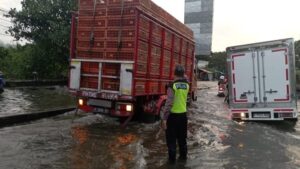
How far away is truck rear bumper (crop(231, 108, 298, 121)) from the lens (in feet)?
40.5

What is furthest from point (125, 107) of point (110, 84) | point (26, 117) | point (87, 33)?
point (26, 117)

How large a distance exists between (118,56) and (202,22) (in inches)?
1854

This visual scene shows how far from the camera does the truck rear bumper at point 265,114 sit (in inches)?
487

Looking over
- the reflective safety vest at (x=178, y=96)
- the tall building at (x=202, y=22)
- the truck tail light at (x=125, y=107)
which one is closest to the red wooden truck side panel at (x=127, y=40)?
the truck tail light at (x=125, y=107)

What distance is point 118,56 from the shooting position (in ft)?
33.5

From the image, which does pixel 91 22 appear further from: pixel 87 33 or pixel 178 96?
pixel 178 96

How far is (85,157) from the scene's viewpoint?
6930 millimetres

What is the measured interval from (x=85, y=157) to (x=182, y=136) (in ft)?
5.95

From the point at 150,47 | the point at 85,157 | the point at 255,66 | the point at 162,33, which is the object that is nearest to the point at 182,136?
the point at 85,157

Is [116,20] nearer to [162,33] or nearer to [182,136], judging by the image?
[162,33]

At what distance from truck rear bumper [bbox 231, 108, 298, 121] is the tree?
1337cm

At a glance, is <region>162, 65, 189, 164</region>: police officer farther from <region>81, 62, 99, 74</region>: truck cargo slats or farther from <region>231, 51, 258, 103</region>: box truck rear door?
<region>231, 51, 258, 103</region>: box truck rear door

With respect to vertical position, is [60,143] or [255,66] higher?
[255,66]

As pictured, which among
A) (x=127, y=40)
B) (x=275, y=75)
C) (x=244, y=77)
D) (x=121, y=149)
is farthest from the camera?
(x=244, y=77)
